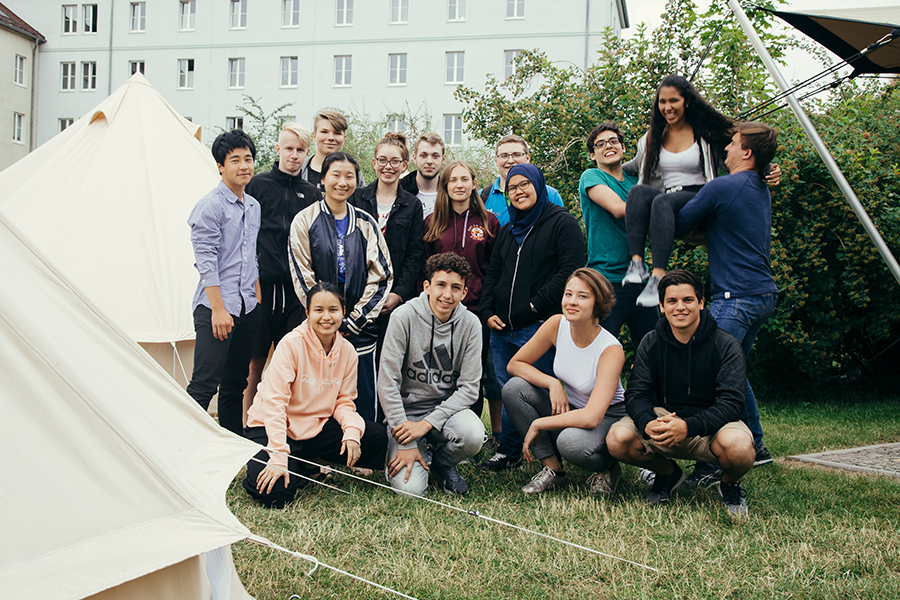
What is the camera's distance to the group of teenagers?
3.27m

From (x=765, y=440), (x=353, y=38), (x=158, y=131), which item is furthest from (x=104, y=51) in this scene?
(x=765, y=440)

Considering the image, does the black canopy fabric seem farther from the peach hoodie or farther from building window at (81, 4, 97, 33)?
building window at (81, 4, 97, 33)

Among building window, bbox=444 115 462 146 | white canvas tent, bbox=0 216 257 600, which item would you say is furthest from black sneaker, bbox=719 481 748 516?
building window, bbox=444 115 462 146

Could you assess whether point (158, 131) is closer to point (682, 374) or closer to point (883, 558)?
point (682, 374)

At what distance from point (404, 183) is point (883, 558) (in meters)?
3.38

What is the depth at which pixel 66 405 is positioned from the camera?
1.64 metres

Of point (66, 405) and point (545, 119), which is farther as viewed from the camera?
point (545, 119)

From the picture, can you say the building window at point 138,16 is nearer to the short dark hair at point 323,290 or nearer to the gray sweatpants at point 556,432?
the short dark hair at point 323,290

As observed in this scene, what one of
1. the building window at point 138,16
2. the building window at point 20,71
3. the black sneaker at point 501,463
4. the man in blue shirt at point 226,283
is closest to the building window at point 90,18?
the building window at point 138,16

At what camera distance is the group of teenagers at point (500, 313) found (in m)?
3.27

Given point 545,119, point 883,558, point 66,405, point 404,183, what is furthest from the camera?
point 545,119

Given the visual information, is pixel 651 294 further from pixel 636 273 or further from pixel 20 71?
pixel 20 71

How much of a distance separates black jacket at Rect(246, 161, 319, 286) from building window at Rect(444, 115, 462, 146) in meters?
22.1

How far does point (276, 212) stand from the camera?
418cm
